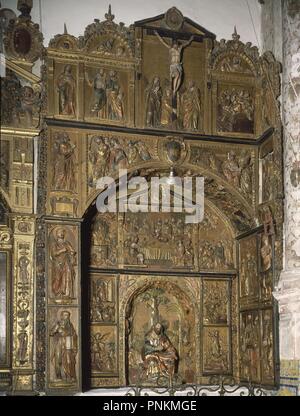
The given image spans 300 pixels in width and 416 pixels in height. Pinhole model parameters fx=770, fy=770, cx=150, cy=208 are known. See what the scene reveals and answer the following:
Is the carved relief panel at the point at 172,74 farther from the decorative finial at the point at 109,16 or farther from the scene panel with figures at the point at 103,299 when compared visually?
the scene panel with figures at the point at 103,299

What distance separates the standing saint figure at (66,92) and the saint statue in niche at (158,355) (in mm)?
4871

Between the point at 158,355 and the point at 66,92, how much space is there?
572 centimetres

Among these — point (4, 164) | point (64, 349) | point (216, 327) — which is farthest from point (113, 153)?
point (216, 327)

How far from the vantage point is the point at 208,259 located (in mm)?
16844

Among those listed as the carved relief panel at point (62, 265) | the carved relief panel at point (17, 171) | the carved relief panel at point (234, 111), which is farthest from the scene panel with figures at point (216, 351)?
the carved relief panel at point (17, 171)

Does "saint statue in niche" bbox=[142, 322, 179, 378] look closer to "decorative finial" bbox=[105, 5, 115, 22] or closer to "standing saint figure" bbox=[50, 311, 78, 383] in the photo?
"standing saint figure" bbox=[50, 311, 78, 383]

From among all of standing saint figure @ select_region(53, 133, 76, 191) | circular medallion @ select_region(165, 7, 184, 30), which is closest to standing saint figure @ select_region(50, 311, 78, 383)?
standing saint figure @ select_region(53, 133, 76, 191)

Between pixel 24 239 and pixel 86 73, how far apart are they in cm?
356

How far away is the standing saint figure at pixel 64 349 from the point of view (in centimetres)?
1408

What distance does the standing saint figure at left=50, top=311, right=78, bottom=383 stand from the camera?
14.1 meters

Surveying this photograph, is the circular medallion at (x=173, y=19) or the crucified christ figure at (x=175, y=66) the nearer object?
the crucified christ figure at (x=175, y=66)

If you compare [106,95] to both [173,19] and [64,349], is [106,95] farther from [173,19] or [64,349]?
[64,349]

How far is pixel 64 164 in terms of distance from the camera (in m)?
14.8

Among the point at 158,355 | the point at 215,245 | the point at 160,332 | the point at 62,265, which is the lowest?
the point at 158,355
